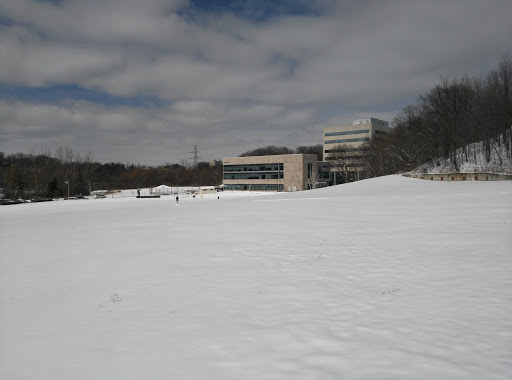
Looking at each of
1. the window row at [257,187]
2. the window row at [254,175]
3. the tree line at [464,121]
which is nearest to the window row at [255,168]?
the window row at [254,175]

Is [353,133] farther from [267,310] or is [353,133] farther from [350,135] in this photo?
[267,310]

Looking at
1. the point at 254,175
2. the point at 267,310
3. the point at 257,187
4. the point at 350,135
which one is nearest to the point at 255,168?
the point at 254,175

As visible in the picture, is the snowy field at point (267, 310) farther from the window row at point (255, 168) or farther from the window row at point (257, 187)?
the window row at point (255, 168)

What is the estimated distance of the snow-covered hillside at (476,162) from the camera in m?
49.2

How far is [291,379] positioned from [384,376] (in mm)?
1305

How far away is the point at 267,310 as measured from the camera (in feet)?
21.8

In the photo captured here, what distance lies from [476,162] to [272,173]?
68.2 metres

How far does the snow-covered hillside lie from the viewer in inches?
1939

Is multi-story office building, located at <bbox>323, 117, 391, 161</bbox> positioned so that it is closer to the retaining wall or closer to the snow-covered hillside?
the snow-covered hillside

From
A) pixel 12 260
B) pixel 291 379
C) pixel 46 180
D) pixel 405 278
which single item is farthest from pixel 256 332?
pixel 46 180

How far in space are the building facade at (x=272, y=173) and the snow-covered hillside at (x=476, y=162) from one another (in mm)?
49040

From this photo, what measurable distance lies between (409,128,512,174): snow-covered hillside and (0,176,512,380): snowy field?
4473 centimetres

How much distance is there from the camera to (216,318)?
6.39 metres

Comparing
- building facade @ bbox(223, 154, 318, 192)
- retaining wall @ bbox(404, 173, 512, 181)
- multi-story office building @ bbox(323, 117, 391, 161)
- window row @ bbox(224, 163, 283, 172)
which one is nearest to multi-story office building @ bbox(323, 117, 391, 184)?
multi-story office building @ bbox(323, 117, 391, 161)
